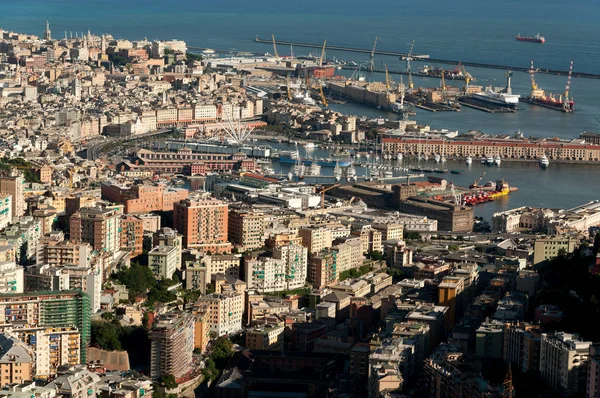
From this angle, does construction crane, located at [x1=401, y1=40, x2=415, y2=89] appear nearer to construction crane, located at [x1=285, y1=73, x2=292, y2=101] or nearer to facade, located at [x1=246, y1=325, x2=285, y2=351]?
construction crane, located at [x1=285, y1=73, x2=292, y2=101]

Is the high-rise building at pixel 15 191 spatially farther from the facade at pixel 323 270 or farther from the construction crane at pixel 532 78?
the construction crane at pixel 532 78

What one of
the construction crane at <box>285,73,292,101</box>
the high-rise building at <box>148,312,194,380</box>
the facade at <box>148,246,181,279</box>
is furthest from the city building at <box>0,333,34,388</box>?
the construction crane at <box>285,73,292,101</box>

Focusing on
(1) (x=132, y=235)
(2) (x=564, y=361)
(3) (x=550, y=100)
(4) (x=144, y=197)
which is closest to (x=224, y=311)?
(1) (x=132, y=235)

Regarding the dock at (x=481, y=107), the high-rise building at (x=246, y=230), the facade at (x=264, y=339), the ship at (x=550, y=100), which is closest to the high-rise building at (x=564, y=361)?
the facade at (x=264, y=339)

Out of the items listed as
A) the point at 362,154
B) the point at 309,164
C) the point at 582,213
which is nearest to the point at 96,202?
the point at 582,213

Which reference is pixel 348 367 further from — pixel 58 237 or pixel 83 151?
pixel 83 151

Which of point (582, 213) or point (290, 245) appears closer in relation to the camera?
point (290, 245)
